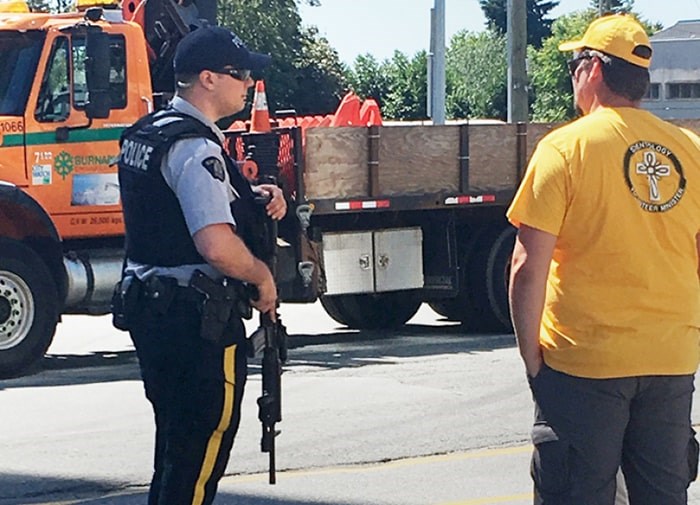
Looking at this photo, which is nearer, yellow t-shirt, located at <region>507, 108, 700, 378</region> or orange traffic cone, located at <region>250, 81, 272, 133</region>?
yellow t-shirt, located at <region>507, 108, 700, 378</region>

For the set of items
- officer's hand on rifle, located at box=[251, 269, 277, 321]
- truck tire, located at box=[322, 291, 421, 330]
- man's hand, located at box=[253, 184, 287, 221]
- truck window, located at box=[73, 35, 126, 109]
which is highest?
truck window, located at box=[73, 35, 126, 109]

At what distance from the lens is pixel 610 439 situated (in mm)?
4156

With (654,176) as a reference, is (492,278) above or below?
below

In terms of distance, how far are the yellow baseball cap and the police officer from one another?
1.21 metres

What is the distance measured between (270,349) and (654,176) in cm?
150

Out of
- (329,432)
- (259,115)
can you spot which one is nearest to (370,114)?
(259,115)

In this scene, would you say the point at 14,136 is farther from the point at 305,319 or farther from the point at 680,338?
the point at 680,338

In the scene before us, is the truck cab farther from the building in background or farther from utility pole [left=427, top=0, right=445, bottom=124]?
the building in background

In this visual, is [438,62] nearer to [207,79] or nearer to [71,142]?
[71,142]

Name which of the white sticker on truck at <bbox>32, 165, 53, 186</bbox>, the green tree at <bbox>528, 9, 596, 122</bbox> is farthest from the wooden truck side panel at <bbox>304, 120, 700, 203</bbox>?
the green tree at <bbox>528, 9, 596, 122</bbox>

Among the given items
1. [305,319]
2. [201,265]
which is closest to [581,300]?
[201,265]

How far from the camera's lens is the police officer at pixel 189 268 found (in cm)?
457

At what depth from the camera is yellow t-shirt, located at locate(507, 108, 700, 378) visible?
13.6ft

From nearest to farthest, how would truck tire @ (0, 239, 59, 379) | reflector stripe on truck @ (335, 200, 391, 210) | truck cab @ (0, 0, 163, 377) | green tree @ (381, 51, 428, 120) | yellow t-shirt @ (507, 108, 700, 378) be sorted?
1. yellow t-shirt @ (507, 108, 700, 378)
2. truck tire @ (0, 239, 59, 379)
3. truck cab @ (0, 0, 163, 377)
4. reflector stripe on truck @ (335, 200, 391, 210)
5. green tree @ (381, 51, 428, 120)
